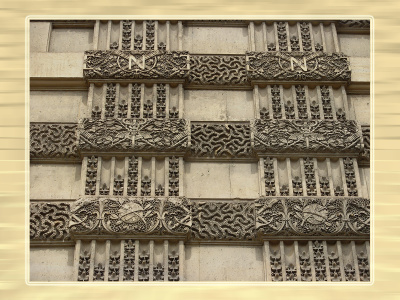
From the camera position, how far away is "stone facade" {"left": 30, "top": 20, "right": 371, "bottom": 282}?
23.4 feet

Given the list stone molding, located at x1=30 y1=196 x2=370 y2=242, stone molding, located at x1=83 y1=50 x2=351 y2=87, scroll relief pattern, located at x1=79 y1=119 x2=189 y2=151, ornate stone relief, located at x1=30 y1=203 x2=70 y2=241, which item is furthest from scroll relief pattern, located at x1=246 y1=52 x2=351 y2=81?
ornate stone relief, located at x1=30 y1=203 x2=70 y2=241

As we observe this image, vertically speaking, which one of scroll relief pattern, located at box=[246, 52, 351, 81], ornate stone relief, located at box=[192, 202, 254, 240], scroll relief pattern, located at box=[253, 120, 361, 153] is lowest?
ornate stone relief, located at box=[192, 202, 254, 240]

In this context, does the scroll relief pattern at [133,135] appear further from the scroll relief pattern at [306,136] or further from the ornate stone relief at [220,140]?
the scroll relief pattern at [306,136]

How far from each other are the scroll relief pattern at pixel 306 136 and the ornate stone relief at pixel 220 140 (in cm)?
13

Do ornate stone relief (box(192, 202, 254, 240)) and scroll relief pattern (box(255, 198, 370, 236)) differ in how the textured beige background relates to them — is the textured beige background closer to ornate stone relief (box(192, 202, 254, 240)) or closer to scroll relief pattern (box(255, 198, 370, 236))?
scroll relief pattern (box(255, 198, 370, 236))

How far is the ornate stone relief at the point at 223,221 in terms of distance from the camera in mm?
7262

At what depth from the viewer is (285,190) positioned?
24.5 feet

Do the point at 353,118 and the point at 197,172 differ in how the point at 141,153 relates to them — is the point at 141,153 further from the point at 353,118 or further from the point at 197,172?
the point at 353,118

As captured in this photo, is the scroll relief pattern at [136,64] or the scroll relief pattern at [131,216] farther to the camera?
the scroll relief pattern at [136,64]

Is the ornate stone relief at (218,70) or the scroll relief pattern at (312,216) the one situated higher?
the ornate stone relief at (218,70)

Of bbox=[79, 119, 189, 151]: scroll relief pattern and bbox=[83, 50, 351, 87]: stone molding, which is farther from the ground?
bbox=[83, 50, 351, 87]: stone molding
